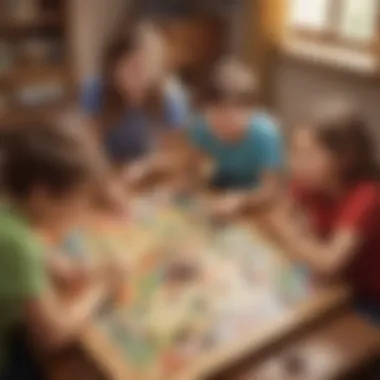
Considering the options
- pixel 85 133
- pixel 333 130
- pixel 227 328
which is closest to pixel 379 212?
pixel 333 130

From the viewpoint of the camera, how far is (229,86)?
83 centimetres

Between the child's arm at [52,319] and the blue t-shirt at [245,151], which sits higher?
the blue t-shirt at [245,151]

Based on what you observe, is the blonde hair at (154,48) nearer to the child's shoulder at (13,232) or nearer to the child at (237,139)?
the child at (237,139)

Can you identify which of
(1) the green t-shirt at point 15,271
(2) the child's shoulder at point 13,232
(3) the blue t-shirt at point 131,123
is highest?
(3) the blue t-shirt at point 131,123

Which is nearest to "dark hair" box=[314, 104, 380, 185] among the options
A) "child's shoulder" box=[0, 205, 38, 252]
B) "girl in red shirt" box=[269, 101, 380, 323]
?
"girl in red shirt" box=[269, 101, 380, 323]

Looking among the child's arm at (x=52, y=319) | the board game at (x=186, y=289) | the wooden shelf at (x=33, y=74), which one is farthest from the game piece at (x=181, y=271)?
the wooden shelf at (x=33, y=74)

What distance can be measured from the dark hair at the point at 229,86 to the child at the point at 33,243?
20cm

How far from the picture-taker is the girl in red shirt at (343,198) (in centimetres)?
75

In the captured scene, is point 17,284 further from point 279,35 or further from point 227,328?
point 279,35

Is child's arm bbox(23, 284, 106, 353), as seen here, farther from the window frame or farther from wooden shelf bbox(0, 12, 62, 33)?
the window frame

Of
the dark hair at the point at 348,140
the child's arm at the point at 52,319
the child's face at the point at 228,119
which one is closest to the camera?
the child's arm at the point at 52,319

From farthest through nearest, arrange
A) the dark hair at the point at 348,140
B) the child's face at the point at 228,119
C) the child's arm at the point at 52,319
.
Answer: the child's face at the point at 228,119 < the dark hair at the point at 348,140 < the child's arm at the point at 52,319

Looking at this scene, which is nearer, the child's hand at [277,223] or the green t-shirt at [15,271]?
the green t-shirt at [15,271]

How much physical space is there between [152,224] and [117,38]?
0.21 m
